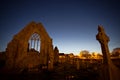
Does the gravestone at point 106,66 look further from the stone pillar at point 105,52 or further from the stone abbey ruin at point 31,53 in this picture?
the stone abbey ruin at point 31,53

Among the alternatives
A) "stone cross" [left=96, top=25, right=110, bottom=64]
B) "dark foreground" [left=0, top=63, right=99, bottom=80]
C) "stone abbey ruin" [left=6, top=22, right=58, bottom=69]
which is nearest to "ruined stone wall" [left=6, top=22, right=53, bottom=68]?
"stone abbey ruin" [left=6, top=22, right=58, bottom=69]

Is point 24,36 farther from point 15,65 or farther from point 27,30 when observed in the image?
point 15,65

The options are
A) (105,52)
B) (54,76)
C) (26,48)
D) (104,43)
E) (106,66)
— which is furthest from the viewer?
(26,48)

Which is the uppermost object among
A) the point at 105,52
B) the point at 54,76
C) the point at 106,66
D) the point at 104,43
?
the point at 104,43

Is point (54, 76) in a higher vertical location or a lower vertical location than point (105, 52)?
lower

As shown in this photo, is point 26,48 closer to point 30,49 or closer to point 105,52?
point 30,49

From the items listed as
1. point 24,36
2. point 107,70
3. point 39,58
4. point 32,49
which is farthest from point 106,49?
point 32,49

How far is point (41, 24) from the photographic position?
2875 centimetres

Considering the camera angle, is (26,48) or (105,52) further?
(26,48)

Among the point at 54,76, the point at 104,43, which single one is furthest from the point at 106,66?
the point at 54,76

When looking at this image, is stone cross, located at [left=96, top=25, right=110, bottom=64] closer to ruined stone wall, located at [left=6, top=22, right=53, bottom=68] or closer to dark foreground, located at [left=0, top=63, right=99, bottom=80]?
dark foreground, located at [left=0, top=63, right=99, bottom=80]

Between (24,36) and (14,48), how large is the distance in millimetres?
4006

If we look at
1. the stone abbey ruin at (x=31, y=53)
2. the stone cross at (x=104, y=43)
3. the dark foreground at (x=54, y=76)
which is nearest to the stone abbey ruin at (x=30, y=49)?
the stone abbey ruin at (x=31, y=53)

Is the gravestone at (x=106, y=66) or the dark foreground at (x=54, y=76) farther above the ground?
the gravestone at (x=106, y=66)
